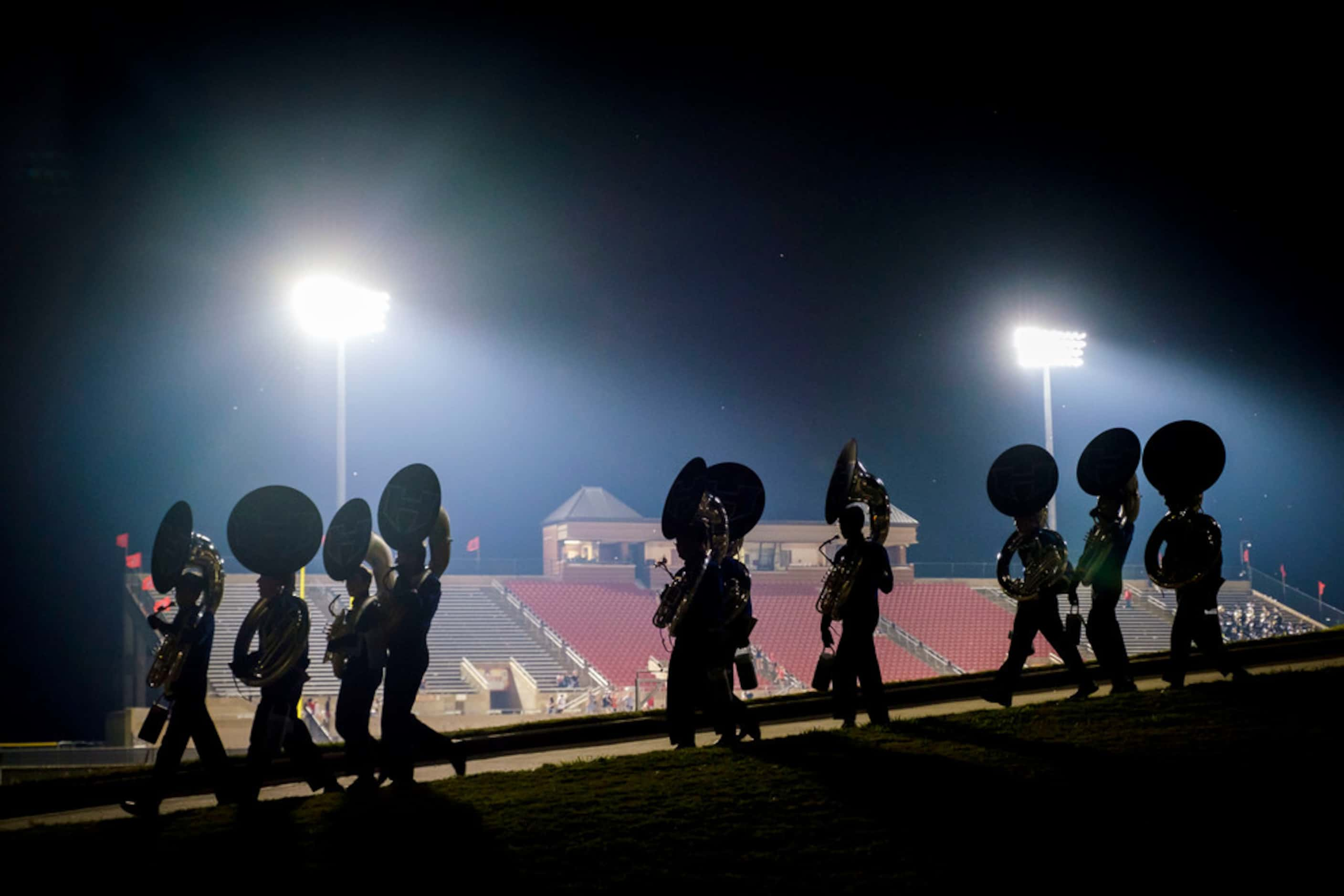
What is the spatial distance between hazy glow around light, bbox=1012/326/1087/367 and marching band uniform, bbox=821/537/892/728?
27818 mm

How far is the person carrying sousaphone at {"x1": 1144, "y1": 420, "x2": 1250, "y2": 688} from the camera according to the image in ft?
28.8

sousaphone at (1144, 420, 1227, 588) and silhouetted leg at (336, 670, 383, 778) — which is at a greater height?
sousaphone at (1144, 420, 1227, 588)

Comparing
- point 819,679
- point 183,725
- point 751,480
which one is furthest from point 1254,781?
point 183,725

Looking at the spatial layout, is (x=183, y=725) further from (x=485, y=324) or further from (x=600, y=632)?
(x=485, y=324)

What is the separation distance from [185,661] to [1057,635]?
21.0 feet

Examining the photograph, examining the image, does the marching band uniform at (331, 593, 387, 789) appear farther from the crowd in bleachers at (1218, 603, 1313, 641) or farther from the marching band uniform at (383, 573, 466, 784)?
the crowd in bleachers at (1218, 603, 1313, 641)

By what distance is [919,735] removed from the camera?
23.8 feet

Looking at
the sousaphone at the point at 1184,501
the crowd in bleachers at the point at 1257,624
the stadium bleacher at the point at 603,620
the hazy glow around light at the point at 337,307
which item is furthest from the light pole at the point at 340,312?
the crowd in bleachers at the point at 1257,624

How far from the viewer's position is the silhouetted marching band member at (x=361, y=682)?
7.04 meters

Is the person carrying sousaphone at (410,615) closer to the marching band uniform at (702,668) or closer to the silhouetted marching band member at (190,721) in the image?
the silhouetted marching band member at (190,721)

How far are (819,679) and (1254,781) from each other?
3.47 m

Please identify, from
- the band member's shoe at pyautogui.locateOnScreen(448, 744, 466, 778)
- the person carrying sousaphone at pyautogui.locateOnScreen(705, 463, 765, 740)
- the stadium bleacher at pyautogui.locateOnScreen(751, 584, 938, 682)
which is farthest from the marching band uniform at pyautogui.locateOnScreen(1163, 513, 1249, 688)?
the stadium bleacher at pyautogui.locateOnScreen(751, 584, 938, 682)

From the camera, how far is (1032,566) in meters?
9.02

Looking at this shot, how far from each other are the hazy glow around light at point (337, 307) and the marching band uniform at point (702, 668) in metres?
21.5
